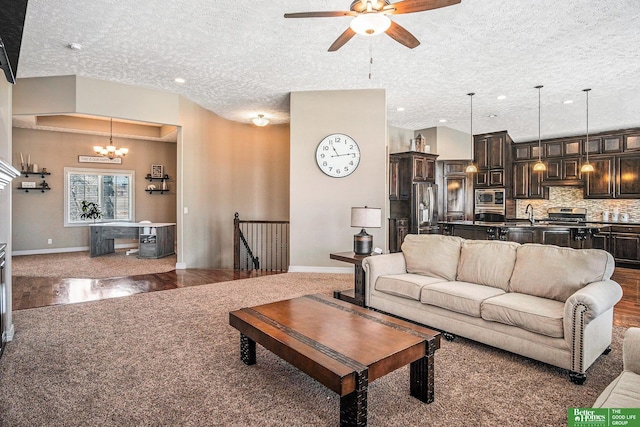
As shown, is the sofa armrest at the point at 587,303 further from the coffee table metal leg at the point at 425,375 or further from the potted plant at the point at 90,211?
the potted plant at the point at 90,211

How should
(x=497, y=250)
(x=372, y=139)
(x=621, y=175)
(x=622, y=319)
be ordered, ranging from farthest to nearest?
(x=621, y=175), (x=372, y=139), (x=622, y=319), (x=497, y=250)

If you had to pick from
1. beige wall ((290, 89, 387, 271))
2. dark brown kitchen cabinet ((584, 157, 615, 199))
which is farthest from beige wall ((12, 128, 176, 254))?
dark brown kitchen cabinet ((584, 157, 615, 199))

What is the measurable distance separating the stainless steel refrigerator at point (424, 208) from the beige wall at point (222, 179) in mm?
3034

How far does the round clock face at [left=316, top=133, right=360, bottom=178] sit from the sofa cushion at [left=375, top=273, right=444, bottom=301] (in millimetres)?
2703

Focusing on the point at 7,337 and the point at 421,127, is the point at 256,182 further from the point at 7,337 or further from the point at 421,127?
the point at 7,337

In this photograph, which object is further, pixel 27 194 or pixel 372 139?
pixel 27 194

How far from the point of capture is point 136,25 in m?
3.93

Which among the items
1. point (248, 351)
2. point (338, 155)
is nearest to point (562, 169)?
point (338, 155)

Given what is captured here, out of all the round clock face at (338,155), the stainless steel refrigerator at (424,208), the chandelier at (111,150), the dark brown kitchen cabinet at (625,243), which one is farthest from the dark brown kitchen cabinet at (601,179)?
the chandelier at (111,150)

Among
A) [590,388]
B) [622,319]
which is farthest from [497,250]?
[622,319]

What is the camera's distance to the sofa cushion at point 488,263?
3328 millimetres

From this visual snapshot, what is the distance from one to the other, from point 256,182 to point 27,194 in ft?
17.1

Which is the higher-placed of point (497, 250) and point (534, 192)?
point (534, 192)

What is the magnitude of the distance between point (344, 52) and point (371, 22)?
2189 millimetres
